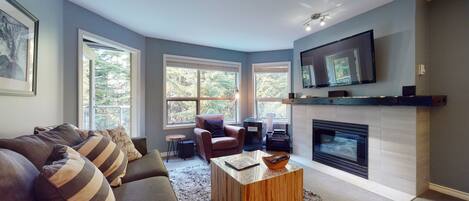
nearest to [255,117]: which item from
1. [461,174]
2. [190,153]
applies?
[190,153]

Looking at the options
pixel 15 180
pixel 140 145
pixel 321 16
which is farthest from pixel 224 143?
pixel 15 180

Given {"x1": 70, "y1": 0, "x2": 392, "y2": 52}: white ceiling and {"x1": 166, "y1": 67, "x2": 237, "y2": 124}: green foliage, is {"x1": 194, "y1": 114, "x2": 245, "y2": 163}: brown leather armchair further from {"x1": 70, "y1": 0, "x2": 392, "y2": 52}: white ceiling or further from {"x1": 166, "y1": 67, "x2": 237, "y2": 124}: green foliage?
{"x1": 70, "y1": 0, "x2": 392, "y2": 52}: white ceiling

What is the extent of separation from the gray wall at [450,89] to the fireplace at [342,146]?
70 centimetres

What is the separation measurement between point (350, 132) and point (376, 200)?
0.87 meters

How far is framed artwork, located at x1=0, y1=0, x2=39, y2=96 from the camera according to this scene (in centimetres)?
140

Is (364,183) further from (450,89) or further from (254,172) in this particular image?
(254,172)

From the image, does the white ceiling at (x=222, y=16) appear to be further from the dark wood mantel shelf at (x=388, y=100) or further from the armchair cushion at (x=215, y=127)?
the armchair cushion at (x=215, y=127)

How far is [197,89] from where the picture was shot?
4.30 metres

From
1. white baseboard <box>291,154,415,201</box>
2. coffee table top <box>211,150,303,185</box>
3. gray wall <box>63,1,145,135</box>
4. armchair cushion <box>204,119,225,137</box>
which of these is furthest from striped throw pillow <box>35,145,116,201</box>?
white baseboard <box>291,154,415,201</box>

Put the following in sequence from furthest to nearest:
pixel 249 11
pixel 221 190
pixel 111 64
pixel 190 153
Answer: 1. pixel 190 153
2. pixel 111 64
3. pixel 249 11
4. pixel 221 190

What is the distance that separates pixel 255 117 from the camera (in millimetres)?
4715

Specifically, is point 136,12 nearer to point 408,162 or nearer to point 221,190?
point 221,190

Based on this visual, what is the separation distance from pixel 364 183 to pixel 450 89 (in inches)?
56.7

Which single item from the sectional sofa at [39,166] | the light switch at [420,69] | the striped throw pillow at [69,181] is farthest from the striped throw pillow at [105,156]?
the light switch at [420,69]
